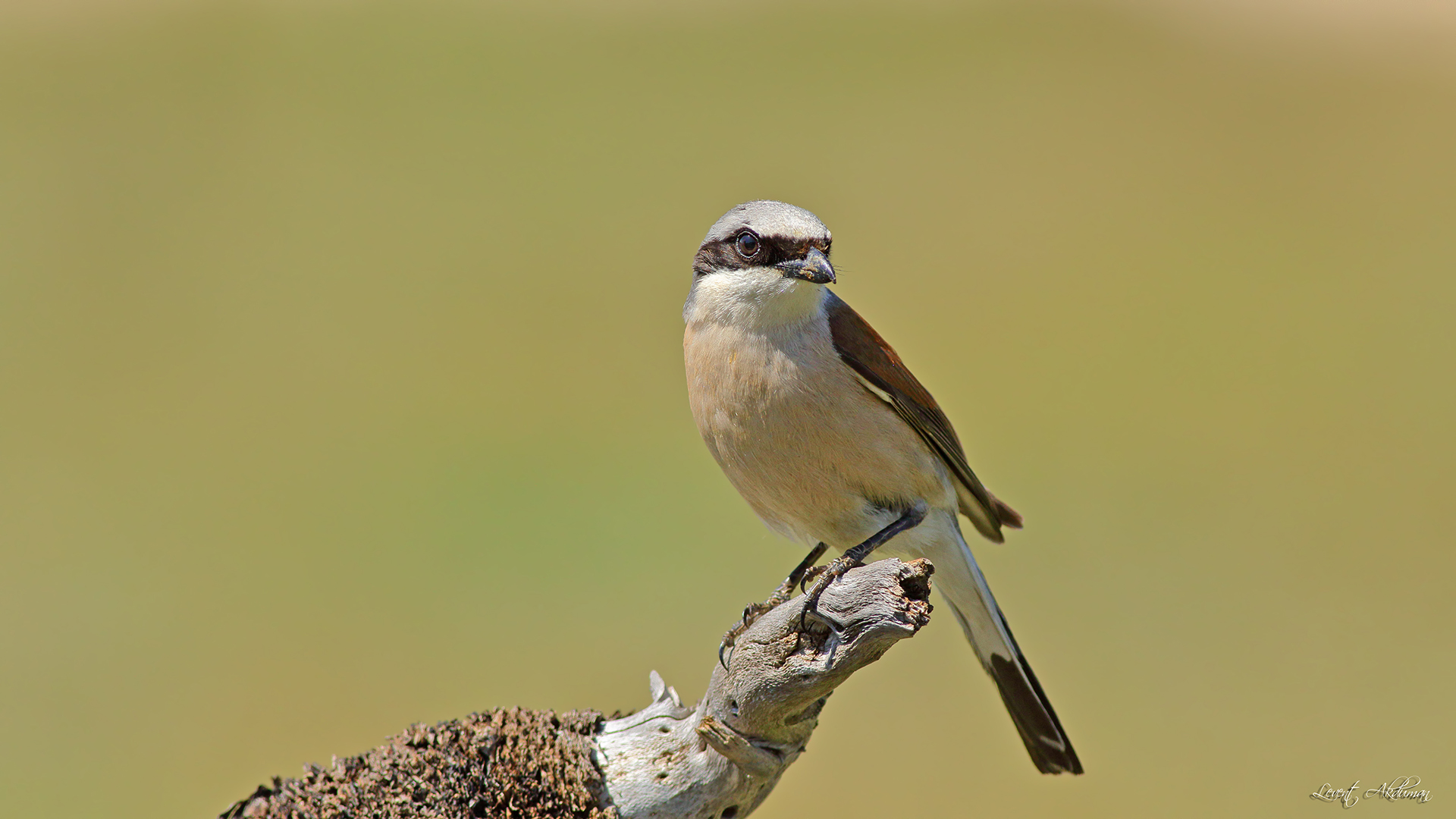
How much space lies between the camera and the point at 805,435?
3875mm

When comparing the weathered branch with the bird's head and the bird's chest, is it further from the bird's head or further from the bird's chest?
the bird's head

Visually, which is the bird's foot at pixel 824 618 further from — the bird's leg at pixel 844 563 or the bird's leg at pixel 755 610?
the bird's leg at pixel 755 610

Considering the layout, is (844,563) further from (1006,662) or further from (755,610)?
(1006,662)

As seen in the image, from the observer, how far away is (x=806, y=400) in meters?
3.88

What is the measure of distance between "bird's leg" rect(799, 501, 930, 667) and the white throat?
0.83 m

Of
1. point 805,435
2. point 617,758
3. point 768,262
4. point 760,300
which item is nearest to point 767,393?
point 805,435

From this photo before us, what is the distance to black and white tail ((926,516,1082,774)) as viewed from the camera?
14.1 feet

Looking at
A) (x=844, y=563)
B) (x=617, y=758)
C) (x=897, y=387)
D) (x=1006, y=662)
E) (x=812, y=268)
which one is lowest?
(x=1006, y=662)

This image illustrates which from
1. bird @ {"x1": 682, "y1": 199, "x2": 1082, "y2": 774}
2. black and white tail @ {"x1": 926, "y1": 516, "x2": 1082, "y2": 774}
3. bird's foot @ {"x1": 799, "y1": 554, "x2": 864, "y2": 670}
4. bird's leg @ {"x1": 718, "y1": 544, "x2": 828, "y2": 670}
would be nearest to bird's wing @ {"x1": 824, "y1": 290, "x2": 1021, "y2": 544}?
bird @ {"x1": 682, "y1": 199, "x2": 1082, "y2": 774}

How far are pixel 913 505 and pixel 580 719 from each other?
146cm

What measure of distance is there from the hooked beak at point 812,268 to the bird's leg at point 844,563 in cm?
94

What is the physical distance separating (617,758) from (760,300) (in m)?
1.68

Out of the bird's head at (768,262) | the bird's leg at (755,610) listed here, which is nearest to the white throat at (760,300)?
the bird's head at (768,262)

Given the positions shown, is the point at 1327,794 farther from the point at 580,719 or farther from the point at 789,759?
the point at 580,719
